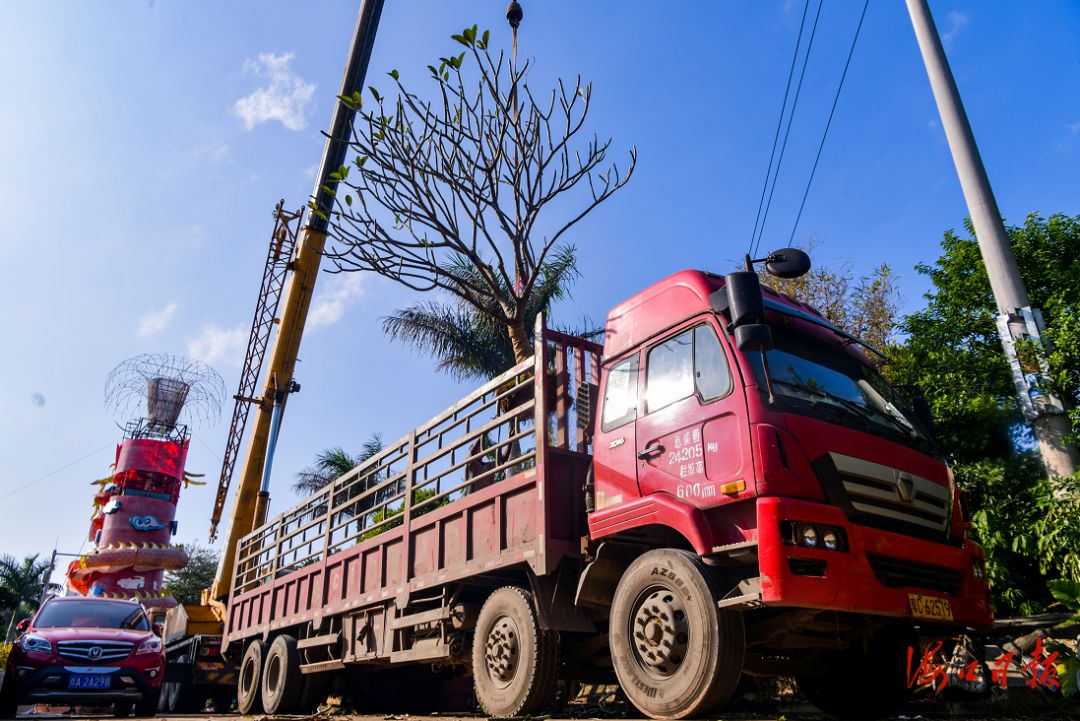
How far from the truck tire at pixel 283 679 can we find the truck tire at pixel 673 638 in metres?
6.04

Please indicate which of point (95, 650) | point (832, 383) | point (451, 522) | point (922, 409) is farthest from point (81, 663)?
point (922, 409)

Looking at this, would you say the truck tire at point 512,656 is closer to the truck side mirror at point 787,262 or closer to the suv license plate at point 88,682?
the truck side mirror at point 787,262

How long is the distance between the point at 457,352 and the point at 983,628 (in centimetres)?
1327

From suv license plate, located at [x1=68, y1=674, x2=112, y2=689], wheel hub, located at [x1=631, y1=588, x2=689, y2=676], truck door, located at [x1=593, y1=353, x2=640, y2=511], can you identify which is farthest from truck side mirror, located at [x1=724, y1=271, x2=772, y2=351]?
suv license plate, located at [x1=68, y1=674, x2=112, y2=689]

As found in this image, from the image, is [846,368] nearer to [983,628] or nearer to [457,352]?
[983,628]

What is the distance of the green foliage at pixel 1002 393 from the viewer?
696cm

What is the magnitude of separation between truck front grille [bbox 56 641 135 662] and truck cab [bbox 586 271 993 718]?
7.20 m

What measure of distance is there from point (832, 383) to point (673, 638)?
6.72ft

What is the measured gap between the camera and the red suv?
8492mm

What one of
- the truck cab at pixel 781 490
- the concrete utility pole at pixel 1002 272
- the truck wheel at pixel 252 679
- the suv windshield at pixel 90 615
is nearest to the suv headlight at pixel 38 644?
the suv windshield at pixel 90 615

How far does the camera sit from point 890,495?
4500mm

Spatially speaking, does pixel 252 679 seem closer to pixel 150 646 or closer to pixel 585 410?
pixel 150 646

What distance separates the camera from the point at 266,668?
32.2 ft

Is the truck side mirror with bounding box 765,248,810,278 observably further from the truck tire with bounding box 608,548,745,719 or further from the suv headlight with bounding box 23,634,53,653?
the suv headlight with bounding box 23,634,53,653
